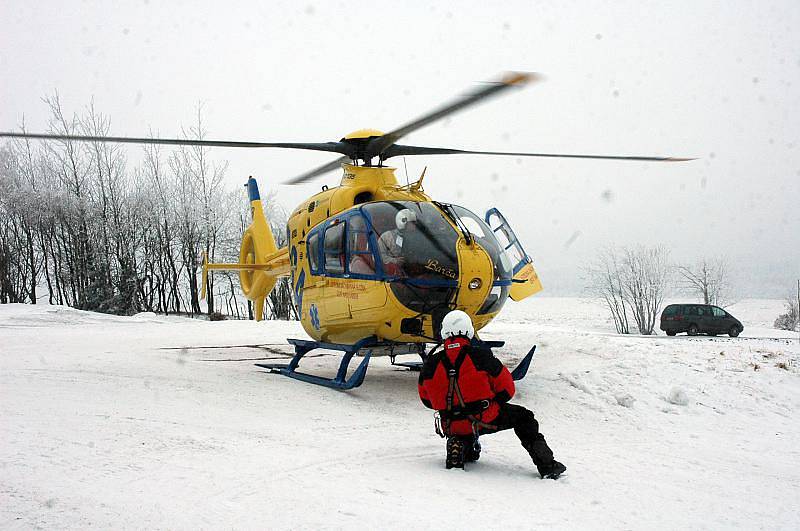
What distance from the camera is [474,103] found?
5.62m

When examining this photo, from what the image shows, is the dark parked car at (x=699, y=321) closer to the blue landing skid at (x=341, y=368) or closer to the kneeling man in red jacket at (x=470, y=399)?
the blue landing skid at (x=341, y=368)

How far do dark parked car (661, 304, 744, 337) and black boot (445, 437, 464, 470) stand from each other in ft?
68.2

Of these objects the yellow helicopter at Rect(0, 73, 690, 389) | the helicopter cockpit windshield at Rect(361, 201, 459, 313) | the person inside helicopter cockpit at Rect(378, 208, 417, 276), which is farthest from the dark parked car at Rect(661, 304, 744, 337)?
the person inside helicopter cockpit at Rect(378, 208, 417, 276)

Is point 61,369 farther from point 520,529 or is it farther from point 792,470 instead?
point 792,470

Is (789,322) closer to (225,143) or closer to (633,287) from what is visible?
(633,287)

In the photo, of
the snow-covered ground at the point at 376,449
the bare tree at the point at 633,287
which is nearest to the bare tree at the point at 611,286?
the bare tree at the point at 633,287

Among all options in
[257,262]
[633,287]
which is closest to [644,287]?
[633,287]

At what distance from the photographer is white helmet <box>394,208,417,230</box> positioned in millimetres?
7502

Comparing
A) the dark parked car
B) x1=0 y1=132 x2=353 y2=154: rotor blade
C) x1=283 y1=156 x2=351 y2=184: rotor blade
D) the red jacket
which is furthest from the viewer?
the dark parked car

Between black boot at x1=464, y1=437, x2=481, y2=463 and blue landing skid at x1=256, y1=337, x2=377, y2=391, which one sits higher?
blue landing skid at x1=256, y1=337, x2=377, y2=391

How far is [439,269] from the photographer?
716 cm

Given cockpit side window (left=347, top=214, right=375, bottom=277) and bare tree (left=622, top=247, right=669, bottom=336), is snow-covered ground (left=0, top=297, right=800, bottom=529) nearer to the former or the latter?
cockpit side window (left=347, top=214, right=375, bottom=277)

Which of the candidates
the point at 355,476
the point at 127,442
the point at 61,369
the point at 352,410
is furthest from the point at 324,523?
the point at 61,369

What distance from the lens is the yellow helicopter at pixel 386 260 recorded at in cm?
721
